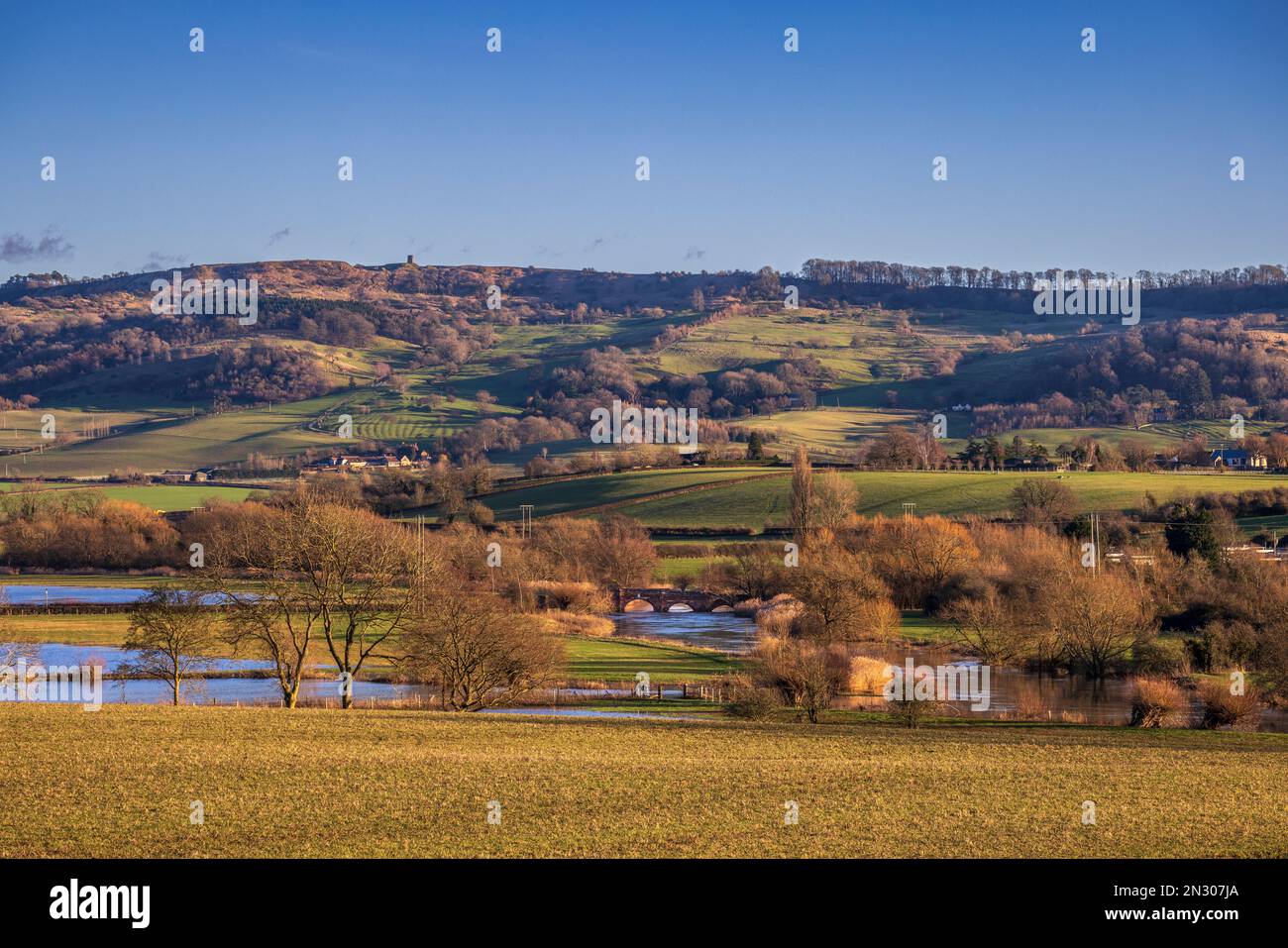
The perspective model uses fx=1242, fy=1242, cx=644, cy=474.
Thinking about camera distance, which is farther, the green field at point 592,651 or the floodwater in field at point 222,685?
the green field at point 592,651

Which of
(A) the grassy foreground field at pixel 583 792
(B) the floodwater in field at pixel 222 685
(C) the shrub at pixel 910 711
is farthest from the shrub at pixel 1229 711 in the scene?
(B) the floodwater in field at pixel 222 685

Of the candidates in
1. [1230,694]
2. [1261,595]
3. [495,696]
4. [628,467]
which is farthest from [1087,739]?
[628,467]

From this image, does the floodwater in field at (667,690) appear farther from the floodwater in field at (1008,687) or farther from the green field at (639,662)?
the green field at (639,662)

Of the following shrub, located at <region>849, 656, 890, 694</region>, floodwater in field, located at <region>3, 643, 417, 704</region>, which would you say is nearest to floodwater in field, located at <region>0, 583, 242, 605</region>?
floodwater in field, located at <region>3, 643, 417, 704</region>

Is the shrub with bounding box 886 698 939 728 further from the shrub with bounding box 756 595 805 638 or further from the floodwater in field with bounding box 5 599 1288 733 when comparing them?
the shrub with bounding box 756 595 805 638

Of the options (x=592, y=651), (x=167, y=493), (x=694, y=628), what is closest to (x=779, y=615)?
(x=694, y=628)
